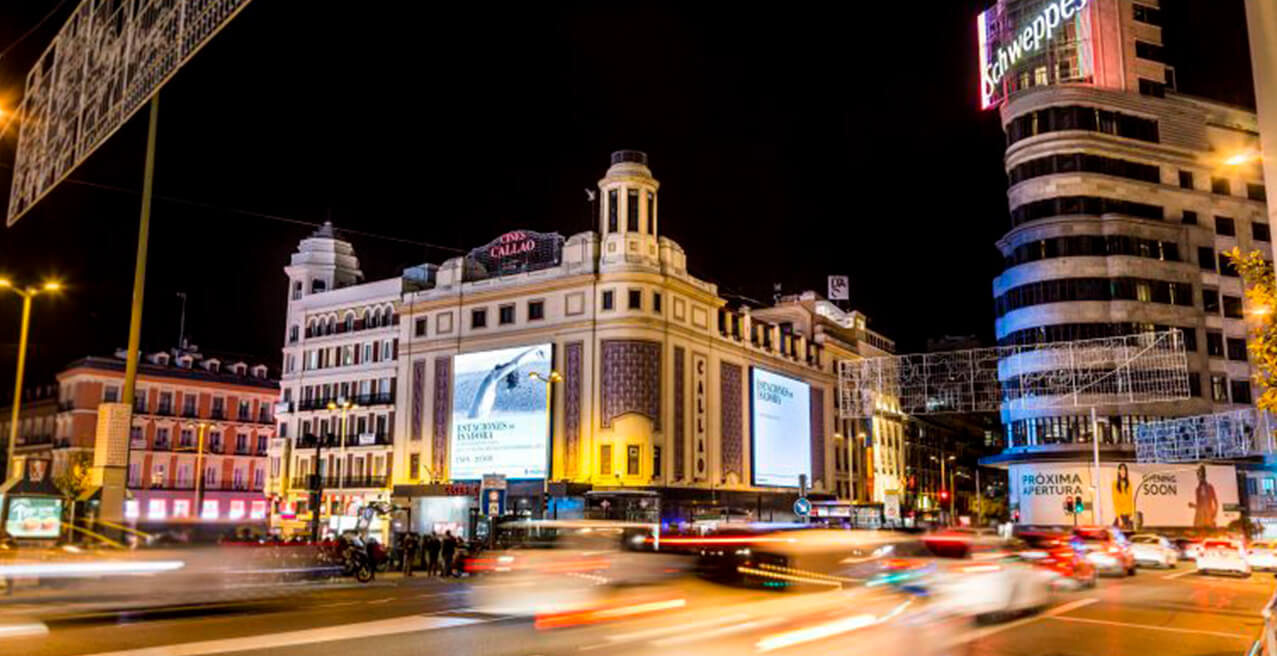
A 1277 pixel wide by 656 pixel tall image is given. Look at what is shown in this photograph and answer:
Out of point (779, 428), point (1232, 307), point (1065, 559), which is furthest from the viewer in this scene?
point (779, 428)

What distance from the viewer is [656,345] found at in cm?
5491

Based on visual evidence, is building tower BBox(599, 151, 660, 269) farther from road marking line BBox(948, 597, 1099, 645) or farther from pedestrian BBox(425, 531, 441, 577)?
road marking line BBox(948, 597, 1099, 645)

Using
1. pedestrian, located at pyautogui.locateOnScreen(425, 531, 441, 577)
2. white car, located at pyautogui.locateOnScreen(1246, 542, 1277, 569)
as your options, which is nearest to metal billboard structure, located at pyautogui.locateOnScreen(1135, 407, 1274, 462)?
white car, located at pyautogui.locateOnScreen(1246, 542, 1277, 569)

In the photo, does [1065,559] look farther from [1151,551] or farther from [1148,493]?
[1148,493]

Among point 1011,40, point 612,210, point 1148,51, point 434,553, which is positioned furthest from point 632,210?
point 1148,51

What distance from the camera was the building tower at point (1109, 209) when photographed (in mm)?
60219

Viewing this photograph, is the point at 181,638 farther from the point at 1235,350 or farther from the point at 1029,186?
the point at 1235,350

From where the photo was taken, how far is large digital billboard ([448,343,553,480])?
5606 centimetres

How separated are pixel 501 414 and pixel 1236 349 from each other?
47.5m

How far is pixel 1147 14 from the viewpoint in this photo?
6519 cm

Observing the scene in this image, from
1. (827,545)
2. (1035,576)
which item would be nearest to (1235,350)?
(1035,576)

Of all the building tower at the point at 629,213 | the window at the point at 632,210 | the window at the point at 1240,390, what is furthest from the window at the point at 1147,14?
the window at the point at 632,210

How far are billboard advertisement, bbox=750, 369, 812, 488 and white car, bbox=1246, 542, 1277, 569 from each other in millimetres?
30750

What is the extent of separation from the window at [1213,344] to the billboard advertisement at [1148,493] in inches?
294
